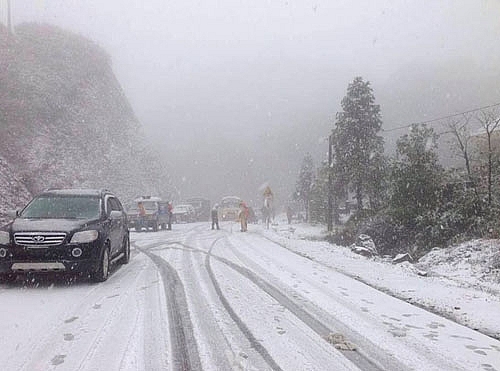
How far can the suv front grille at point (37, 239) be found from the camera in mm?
7551

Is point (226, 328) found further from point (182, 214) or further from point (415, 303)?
point (182, 214)

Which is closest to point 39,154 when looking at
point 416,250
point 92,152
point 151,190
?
point 92,152

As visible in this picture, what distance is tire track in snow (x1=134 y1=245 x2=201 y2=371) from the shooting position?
4234mm

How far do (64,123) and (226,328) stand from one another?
122 ft

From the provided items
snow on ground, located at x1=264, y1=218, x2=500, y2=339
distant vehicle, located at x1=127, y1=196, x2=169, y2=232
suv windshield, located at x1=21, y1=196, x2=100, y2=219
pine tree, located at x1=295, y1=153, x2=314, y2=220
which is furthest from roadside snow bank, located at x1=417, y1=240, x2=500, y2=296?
pine tree, located at x1=295, y1=153, x2=314, y2=220

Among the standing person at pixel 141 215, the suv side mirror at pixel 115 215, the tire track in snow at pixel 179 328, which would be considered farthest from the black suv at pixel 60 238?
the standing person at pixel 141 215

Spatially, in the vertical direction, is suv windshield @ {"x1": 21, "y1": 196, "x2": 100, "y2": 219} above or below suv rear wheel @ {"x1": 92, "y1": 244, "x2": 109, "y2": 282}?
above

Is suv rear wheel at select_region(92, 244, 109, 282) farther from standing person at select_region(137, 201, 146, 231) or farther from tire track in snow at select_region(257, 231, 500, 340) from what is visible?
standing person at select_region(137, 201, 146, 231)

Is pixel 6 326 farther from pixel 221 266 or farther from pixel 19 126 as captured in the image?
pixel 19 126

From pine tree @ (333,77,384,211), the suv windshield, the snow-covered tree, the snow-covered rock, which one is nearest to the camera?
the suv windshield

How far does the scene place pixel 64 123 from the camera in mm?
38344

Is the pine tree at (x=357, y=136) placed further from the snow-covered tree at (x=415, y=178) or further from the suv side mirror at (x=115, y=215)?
the suv side mirror at (x=115, y=215)

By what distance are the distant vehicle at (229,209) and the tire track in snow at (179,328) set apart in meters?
36.6

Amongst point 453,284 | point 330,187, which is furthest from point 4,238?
point 330,187
